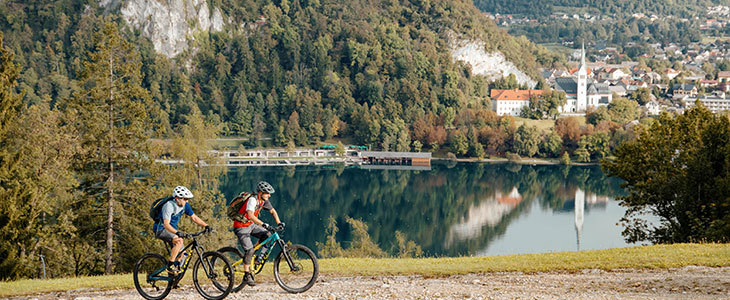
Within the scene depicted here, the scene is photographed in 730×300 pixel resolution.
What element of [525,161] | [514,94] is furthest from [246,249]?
[514,94]

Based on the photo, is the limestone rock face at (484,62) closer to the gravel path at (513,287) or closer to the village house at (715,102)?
the village house at (715,102)

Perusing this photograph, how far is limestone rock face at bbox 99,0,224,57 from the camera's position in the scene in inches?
5013

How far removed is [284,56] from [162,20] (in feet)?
70.3

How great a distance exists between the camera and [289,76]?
407 feet

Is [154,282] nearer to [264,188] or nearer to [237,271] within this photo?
[237,271]

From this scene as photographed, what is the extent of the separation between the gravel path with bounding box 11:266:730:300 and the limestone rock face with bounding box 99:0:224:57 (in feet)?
396

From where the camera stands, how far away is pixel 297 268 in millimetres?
11109

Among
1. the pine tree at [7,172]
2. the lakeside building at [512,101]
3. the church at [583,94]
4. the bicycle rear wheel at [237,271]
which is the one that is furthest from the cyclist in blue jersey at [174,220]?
the church at [583,94]

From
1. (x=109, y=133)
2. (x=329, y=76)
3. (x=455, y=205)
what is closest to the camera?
(x=109, y=133)

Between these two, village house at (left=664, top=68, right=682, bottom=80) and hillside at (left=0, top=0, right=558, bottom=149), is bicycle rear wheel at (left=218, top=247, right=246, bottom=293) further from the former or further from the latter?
village house at (left=664, top=68, right=682, bottom=80)

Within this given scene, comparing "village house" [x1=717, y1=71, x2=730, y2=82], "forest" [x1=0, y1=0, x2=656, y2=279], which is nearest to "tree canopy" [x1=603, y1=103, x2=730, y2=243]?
"forest" [x1=0, y1=0, x2=656, y2=279]

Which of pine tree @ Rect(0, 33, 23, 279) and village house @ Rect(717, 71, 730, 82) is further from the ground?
village house @ Rect(717, 71, 730, 82)

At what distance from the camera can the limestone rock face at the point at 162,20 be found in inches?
5013

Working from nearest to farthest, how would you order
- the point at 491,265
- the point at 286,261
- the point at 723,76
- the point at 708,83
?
the point at 286,261 → the point at 491,265 → the point at 708,83 → the point at 723,76
